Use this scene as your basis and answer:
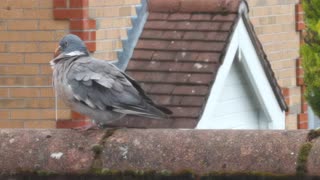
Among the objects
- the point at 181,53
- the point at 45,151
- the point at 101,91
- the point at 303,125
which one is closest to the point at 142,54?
the point at 181,53

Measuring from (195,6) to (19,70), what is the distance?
1684 mm

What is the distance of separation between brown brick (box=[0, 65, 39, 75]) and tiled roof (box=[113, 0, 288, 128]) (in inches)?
32.1

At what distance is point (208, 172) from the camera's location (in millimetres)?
4410

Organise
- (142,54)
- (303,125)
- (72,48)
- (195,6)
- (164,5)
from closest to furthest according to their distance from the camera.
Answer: (72,48)
(142,54)
(195,6)
(164,5)
(303,125)

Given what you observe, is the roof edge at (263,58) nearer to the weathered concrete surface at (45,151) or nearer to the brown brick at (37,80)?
the brown brick at (37,80)

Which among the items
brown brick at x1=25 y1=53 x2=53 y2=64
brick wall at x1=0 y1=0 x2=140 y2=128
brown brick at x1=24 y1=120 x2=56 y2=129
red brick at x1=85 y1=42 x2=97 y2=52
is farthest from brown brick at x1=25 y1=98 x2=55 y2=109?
red brick at x1=85 y1=42 x2=97 y2=52

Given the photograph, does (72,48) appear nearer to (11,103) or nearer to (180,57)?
(11,103)

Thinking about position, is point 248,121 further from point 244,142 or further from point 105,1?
point 244,142

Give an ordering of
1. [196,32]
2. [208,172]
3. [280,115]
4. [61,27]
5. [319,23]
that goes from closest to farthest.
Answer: [208,172], [319,23], [61,27], [196,32], [280,115]

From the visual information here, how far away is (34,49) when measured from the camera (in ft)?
30.0

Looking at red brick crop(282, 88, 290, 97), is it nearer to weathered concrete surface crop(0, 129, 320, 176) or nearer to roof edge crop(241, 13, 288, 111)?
roof edge crop(241, 13, 288, 111)

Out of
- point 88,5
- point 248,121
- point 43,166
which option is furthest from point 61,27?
point 43,166

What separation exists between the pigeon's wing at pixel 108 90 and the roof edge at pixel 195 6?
396 centimetres

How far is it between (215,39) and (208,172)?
17.2ft
